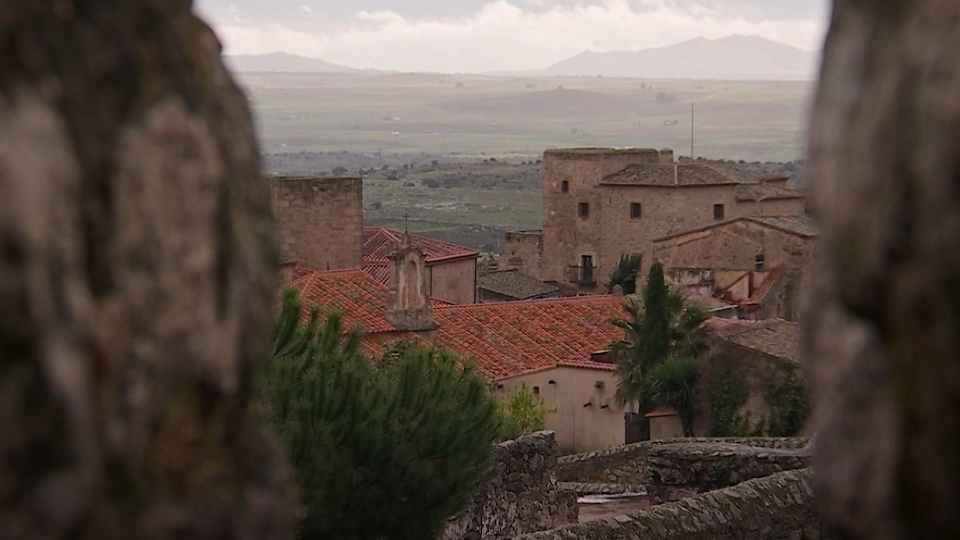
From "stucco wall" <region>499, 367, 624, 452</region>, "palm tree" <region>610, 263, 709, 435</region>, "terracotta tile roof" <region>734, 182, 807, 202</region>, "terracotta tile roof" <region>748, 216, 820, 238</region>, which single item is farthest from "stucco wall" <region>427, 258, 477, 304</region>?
"stucco wall" <region>499, 367, 624, 452</region>

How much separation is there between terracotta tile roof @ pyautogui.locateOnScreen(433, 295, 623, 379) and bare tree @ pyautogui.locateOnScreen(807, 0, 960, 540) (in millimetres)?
26796

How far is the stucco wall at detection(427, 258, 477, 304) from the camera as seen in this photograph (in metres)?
47.0

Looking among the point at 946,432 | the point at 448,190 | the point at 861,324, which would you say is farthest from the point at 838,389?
the point at 448,190

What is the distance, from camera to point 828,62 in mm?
2588

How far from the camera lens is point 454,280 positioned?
4781 cm

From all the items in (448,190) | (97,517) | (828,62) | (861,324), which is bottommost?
(448,190)

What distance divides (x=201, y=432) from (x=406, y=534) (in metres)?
9.59

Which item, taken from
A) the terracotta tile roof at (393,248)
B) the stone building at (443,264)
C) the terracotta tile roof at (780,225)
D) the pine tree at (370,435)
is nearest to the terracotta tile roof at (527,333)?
the stone building at (443,264)

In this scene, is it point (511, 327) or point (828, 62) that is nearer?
point (828, 62)

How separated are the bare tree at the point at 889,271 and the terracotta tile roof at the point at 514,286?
1933 inches

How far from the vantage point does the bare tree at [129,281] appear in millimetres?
2139

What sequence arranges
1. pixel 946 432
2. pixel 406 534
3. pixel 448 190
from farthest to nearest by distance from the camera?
pixel 448 190
pixel 406 534
pixel 946 432

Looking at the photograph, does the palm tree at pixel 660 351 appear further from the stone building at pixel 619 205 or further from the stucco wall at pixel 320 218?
the stone building at pixel 619 205

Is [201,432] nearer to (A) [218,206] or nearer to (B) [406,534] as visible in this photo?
(A) [218,206]
